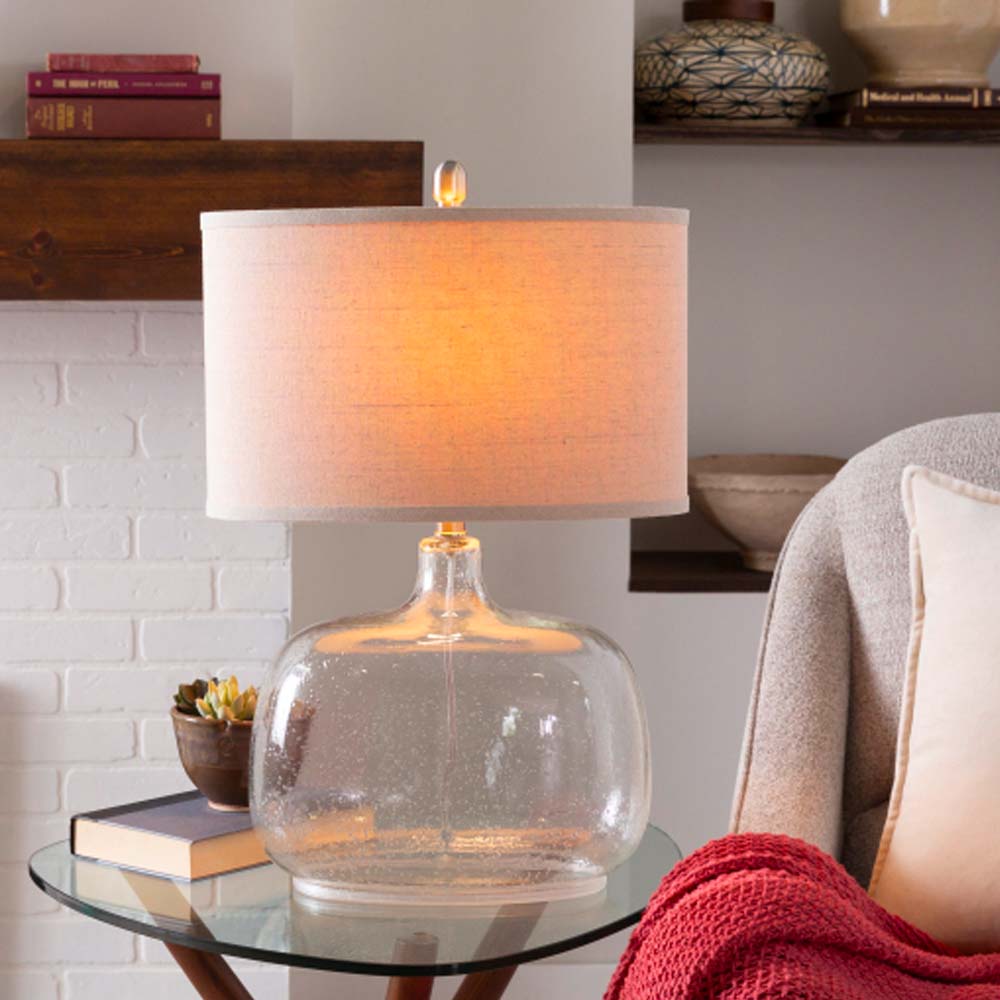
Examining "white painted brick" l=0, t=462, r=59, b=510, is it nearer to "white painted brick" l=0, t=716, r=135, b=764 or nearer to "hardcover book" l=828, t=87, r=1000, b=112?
"white painted brick" l=0, t=716, r=135, b=764

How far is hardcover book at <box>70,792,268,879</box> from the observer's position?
4.85 ft

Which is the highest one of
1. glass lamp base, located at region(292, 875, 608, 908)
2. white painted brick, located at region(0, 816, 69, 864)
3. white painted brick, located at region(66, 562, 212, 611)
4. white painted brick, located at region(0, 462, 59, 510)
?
white painted brick, located at region(0, 462, 59, 510)

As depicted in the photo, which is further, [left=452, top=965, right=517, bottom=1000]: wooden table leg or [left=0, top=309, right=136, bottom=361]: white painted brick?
[left=0, top=309, right=136, bottom=361]: white painted brick

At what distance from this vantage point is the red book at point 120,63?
6.82 feet

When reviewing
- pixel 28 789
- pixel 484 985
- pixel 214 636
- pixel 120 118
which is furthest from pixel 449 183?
pixel 28 789

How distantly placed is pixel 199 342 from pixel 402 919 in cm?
117

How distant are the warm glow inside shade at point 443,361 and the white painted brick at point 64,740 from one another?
1.12m

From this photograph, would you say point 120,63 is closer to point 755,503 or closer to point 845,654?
point 755,503

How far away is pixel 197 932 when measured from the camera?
1352 mm

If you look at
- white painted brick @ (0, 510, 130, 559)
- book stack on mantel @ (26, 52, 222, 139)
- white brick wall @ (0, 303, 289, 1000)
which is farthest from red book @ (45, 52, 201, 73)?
white painted brick @ (0, 510, 130, 559)

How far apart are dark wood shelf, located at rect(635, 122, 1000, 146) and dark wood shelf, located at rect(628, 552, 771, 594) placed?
24.2 inches

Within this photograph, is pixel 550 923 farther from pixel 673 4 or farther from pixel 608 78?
pixel 673 4

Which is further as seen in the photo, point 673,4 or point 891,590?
point 673,4

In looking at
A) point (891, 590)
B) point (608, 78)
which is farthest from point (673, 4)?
point (891, 590)
